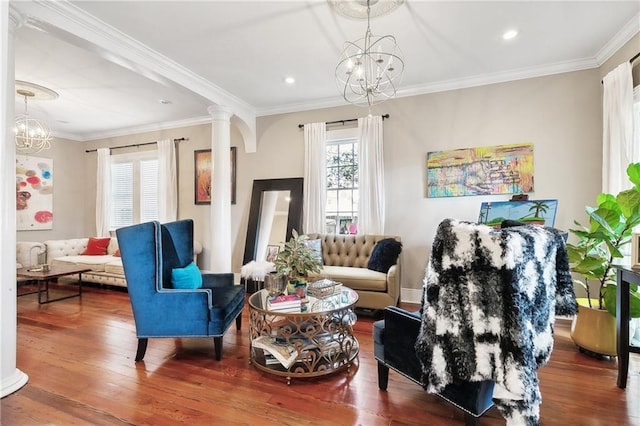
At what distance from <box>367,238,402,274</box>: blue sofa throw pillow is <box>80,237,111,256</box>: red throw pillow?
4923mm

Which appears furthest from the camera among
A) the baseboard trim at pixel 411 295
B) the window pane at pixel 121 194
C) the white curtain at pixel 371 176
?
the window pane at pixel 121 194

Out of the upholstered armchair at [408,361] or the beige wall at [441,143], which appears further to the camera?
the beige wall at [441,143]

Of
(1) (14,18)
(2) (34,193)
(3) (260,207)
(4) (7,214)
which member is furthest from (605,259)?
(2) (34,193)

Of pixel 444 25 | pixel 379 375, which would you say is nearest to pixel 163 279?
pixel 379 375

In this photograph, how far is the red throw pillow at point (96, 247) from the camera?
5371 millimetres

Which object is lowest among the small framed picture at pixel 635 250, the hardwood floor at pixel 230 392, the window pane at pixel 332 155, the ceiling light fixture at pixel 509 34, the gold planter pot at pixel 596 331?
the hardwood floor at pixel 230 392

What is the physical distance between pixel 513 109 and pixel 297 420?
4.05m

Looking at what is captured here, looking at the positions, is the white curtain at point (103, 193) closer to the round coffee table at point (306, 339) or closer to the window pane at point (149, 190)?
the window pane at point (149, 190)

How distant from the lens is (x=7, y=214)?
2021 millimetres

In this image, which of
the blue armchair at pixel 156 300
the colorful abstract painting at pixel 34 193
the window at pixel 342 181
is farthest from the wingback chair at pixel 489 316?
the colorful abstract painting at pixel 34 193

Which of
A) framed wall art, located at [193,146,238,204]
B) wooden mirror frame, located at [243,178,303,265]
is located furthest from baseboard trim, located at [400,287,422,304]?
framed wall art, located at [193,146,238,204]

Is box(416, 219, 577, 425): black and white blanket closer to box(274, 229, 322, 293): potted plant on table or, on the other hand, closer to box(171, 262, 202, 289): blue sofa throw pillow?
box(274, 229, 322, 293): potted plant on table

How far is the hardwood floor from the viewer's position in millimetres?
1755

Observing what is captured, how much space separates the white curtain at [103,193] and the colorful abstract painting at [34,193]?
0.87 m
